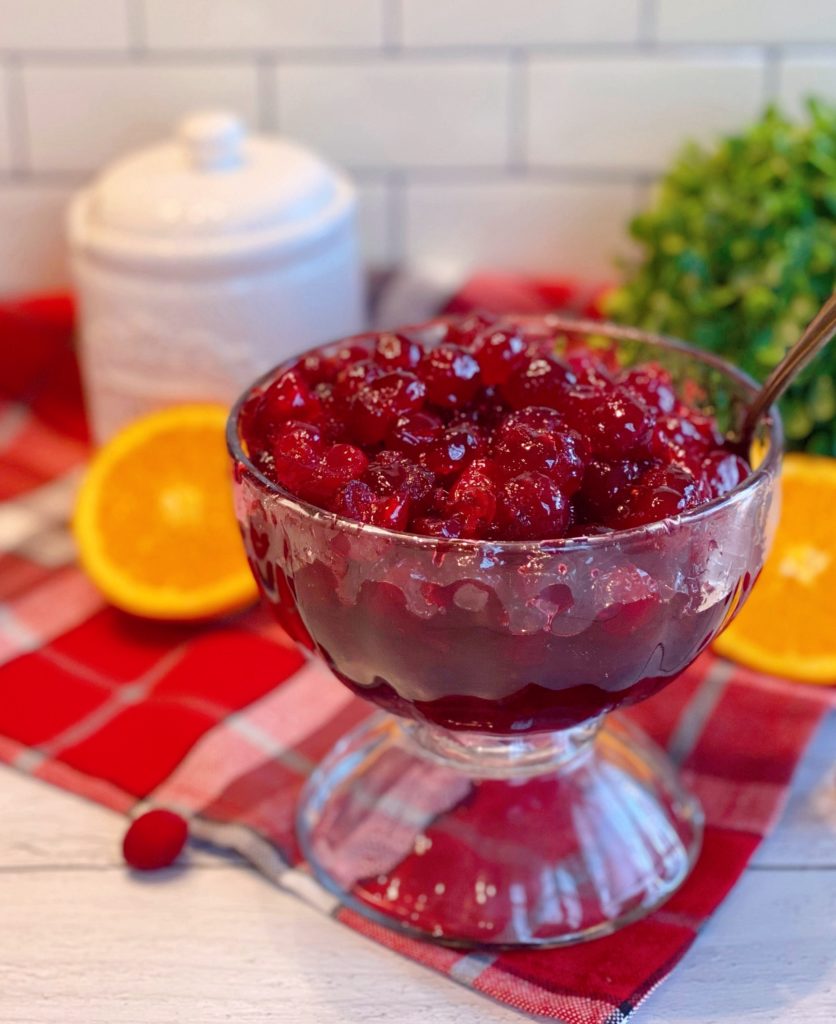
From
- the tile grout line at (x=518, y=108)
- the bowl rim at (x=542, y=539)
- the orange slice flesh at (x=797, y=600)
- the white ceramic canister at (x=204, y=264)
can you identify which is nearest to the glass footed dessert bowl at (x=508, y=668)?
the bowl rim at (x=542, y=539)

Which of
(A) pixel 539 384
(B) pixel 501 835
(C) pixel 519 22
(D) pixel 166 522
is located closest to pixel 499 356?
(A) pixel 539 384

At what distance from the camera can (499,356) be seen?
0.83m

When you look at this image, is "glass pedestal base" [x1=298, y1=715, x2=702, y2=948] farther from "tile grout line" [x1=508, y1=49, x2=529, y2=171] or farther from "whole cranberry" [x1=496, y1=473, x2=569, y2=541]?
"tile grout line" [x1=508, y1=49, x2=529, y2=171]

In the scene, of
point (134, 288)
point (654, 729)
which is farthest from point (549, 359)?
point (134, 288)

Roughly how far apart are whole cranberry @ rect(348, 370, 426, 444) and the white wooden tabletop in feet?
1.04

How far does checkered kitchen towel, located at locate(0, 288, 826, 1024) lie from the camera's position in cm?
82

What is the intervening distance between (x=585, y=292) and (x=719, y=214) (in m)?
0.28

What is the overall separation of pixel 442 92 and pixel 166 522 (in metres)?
0.61

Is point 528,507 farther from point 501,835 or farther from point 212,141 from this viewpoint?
point 212,141

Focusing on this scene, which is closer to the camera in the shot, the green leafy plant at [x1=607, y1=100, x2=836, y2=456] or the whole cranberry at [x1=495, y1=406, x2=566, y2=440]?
the whole cranberry at [x1=495, y1=406, x2=566, y2=440]

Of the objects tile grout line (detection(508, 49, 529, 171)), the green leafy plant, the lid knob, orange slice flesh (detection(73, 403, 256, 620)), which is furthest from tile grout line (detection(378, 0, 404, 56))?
orange slice flesh (detection(73, 403, 256, 620))

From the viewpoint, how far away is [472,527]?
727 millimetres

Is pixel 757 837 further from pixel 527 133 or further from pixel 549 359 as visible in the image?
pixel 527 133

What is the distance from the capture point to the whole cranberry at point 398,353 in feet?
2.76
